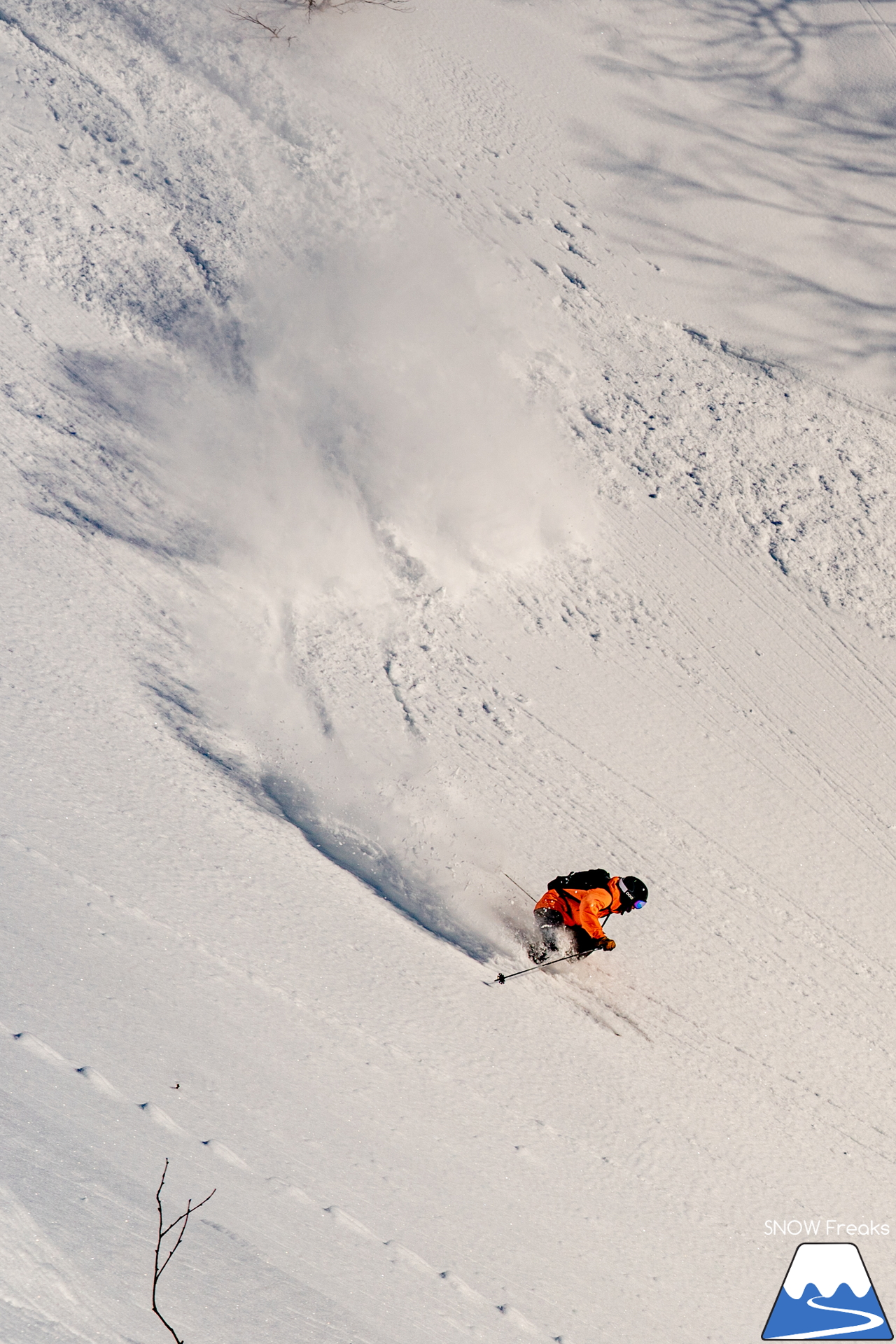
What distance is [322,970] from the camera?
6008 millimetres

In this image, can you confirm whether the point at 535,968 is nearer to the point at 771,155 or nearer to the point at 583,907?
the point at 583,907

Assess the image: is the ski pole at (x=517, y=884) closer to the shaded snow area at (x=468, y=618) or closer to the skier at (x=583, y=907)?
the shaded snow area at (x=468, y=618)

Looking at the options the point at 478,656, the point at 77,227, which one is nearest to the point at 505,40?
the point at 77,227

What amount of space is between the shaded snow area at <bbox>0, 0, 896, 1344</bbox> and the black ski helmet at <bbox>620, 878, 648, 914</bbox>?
0.62m

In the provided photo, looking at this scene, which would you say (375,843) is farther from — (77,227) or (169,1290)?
(77,227)

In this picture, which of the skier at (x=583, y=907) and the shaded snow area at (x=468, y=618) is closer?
the shaded snow area at (x=468, y=618)

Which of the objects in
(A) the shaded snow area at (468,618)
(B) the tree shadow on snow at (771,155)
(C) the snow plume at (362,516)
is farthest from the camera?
(B) the tree shadow on snow at (771,155)

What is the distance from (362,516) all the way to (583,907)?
343cm

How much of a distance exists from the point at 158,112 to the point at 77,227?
50.8 inches

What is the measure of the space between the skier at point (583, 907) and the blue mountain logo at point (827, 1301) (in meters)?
2.19

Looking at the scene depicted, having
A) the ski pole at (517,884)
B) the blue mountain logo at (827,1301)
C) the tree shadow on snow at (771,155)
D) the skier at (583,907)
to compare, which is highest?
the tree shadow on snow at (771,155)

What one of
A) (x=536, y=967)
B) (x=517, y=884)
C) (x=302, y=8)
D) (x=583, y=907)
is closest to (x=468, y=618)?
(x=517, y=884)

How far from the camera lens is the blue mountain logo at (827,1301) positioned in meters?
5.66

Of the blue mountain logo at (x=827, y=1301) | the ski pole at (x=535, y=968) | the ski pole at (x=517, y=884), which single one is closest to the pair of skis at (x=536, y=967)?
the ski pole at (x=535, y=968)
